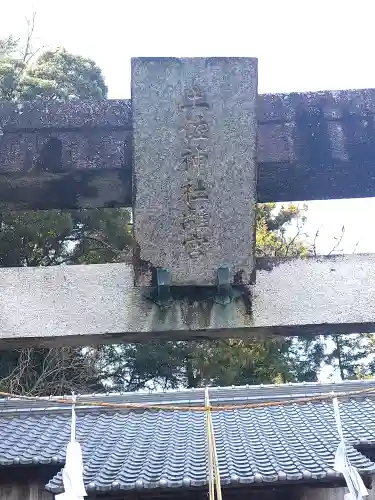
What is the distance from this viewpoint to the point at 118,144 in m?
2.59

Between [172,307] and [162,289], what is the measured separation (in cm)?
9

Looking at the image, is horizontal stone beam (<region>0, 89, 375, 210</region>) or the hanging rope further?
the hanging rope

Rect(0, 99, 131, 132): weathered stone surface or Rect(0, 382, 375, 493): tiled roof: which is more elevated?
Rect(0, 99, 131, 132): weathered stone surface

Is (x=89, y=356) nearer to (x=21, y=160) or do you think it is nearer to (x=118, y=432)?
(x=118, y=432)

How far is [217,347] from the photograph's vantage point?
16094 millimetres

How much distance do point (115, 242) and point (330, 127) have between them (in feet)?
47.0

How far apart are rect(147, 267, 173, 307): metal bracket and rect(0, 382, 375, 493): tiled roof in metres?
3.82

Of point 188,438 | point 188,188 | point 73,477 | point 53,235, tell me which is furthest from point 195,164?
point 53,235

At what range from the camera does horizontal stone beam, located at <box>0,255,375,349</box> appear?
8.50 ft

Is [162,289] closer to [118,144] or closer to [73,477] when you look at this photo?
[118,144]

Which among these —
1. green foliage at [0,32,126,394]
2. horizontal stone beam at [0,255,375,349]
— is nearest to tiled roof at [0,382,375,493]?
horizontal stone beam at [0,255,375,349]

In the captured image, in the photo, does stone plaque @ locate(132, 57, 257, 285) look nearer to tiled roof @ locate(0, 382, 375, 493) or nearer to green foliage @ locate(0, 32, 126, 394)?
tiled roof @ locate(0, 382, 375, 493)

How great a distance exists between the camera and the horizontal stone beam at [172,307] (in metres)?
2.59

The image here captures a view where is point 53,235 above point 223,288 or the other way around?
above
